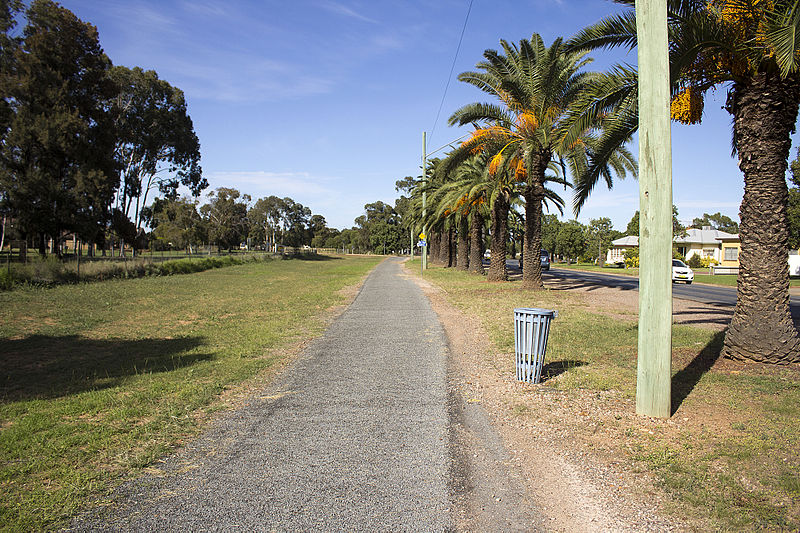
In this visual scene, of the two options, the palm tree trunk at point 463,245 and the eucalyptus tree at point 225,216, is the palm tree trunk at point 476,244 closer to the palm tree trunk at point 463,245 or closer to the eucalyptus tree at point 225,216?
the palm tree trunk at point 463,245

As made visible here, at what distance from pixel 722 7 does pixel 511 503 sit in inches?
337

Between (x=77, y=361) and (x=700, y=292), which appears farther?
(x=700, y=292)

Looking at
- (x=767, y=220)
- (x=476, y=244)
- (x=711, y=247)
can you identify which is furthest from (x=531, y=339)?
(x=711, y=247)

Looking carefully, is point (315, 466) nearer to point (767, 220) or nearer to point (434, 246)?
point (767, 220)

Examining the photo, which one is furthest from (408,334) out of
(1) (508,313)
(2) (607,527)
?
(2) (607,527)

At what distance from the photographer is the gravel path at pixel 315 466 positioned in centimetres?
339

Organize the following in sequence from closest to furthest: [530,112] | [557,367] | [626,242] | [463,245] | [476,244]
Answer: [557,367] → [530,112] → [476,244] → [463,245] → [626,242]

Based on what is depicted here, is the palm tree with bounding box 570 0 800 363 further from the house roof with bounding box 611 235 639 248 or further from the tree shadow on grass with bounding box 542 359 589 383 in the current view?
the house roof with bounding box 611 235 639 248

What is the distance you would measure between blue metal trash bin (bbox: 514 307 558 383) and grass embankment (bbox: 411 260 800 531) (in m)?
0.25

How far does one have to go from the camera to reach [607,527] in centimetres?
335

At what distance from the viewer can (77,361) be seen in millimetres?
8617

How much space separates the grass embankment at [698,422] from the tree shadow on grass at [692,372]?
1 centimetres

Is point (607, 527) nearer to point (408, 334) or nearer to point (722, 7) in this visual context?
point (408, 334)

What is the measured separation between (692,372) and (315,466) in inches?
221
